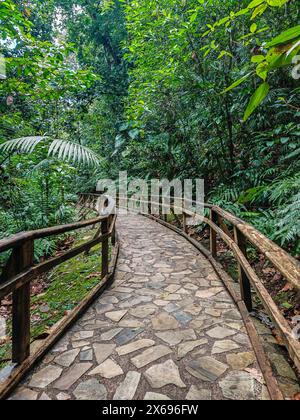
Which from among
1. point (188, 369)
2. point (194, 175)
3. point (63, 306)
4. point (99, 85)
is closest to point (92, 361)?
point (188, 369)

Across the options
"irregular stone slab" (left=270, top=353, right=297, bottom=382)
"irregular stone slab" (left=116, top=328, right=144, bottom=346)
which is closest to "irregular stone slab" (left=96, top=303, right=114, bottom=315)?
"irregular stone slab" (left=116, top=328, right=144, bottom=346)

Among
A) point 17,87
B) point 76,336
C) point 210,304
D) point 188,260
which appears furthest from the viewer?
point 188,260

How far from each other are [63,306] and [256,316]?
2322 millimetres

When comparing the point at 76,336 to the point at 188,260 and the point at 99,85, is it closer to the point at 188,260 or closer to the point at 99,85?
the point at 188,260

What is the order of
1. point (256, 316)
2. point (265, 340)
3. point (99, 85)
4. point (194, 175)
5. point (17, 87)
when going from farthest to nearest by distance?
1. point (99, 85)
2. point (194, 175)
3. point (17, 87)
4. point (256, 316)
5. point (265, 340)

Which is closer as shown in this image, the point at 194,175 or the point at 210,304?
the point at 210,304

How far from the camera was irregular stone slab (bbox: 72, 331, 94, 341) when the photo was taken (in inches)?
95.9

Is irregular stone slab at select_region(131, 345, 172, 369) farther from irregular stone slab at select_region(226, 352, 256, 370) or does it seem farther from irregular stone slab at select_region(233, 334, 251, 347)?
irregular stone slab at select_region(233, 334, 251, 347)

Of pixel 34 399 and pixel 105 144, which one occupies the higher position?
pixel 105 144

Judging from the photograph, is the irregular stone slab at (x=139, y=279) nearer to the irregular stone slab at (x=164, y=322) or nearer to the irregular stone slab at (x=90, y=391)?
the irregular stone slab at (x=164, y=322)

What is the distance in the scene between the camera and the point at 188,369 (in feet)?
6.41

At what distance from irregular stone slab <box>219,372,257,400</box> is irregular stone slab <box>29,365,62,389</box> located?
122 centimetres

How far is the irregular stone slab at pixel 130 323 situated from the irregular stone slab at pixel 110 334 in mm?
95

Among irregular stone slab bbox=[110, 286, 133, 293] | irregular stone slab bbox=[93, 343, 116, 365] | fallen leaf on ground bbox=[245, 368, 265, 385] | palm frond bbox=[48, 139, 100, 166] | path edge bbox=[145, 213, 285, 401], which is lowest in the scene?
irregular stone slab bbox=[93, 343, 116, 365]
